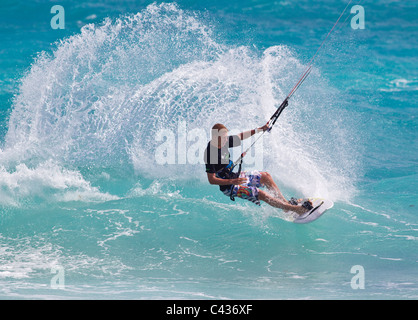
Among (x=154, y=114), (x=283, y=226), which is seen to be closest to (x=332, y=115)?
(x=154, y=114)

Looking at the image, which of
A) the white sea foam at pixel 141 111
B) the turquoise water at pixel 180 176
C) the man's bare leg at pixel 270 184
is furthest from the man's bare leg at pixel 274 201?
the white sea foam at pixel 141 111

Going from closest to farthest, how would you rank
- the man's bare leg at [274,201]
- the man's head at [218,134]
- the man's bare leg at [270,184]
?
the man's head at [218,134], the man's bare leg at [274,201], the man's bare leg at [270,184]

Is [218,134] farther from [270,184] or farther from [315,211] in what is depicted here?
[315,211]

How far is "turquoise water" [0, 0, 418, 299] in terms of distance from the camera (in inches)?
260

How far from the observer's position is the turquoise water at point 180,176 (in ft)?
21.7

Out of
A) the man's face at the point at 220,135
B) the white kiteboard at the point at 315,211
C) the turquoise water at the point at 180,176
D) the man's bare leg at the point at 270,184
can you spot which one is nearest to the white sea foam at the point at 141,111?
the turquoise water at the point at 180,176

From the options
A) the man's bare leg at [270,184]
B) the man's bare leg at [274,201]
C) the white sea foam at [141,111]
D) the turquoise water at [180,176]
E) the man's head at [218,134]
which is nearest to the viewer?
the turquoise water at [180,176]

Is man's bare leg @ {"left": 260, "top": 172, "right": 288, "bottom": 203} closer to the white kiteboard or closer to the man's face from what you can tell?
the white kiteboard

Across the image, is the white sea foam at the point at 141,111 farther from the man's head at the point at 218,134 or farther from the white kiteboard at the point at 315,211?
the man's head at the point at 218,134

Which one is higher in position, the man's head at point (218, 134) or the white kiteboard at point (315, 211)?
the man's head at point (218, 134)

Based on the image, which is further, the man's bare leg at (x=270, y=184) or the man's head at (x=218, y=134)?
the man's bare leg at (x=270, y=184)

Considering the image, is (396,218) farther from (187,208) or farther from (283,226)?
(187,208)

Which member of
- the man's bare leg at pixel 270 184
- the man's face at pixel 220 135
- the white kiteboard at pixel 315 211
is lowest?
the white kiteboard at pixel 315 211

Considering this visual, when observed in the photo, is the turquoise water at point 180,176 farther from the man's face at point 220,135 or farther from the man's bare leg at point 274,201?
the man's face at point 220,135
